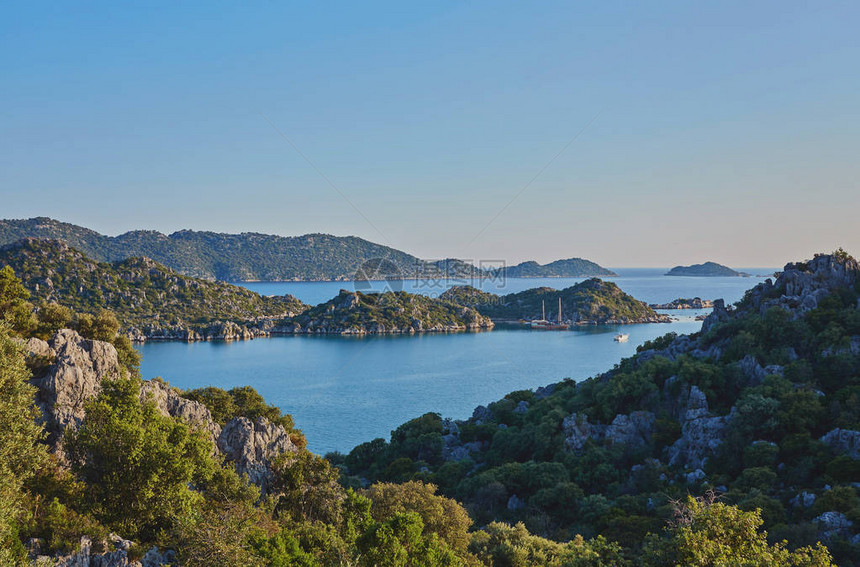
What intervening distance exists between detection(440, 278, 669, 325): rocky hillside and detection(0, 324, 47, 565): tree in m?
159

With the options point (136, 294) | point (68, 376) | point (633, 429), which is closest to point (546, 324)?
point (136, 294)

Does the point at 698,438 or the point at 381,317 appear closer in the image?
the point at 698,438

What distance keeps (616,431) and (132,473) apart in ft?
114

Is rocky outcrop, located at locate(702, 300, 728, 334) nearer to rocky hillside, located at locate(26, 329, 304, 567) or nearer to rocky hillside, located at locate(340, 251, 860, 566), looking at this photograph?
rocky hillside, located at locate(340, 251, 860, 566)

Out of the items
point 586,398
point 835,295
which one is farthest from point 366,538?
point 835,295

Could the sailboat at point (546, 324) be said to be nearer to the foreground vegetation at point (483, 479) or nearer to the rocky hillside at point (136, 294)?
the rocky hillside at point (136, 294)

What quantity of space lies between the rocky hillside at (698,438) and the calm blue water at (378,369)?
19.2m

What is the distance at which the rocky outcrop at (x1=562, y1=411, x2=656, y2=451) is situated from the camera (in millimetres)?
42312

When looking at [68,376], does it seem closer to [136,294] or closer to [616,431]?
[616,431]

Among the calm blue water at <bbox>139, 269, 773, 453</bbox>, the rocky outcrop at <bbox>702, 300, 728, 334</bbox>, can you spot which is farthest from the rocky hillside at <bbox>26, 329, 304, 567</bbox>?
the rocky outcrop at <bbox>702, 300, 728, 334</bbox>

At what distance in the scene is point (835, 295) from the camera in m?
44.8

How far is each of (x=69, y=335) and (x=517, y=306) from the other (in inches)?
6758

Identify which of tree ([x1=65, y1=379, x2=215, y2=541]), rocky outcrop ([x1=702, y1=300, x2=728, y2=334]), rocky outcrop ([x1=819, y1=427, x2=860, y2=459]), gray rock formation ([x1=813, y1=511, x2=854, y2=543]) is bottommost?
gray rock formation ([x1=813, y1=511, x2=854, y2=543])

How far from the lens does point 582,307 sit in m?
171
